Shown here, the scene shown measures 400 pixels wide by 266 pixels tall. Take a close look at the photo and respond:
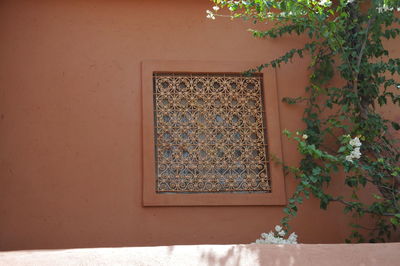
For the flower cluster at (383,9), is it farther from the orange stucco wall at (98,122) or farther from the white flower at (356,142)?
the white flower at (356,142)

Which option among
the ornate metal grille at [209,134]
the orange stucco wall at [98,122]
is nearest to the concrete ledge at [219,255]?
the orange stucco wall at [98,122]

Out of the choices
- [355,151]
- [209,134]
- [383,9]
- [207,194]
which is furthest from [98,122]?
[383,9]

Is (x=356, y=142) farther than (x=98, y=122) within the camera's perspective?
No

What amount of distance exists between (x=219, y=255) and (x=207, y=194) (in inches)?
56.6

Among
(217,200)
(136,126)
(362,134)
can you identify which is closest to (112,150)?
(136,126)

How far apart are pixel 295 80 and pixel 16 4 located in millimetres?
2341

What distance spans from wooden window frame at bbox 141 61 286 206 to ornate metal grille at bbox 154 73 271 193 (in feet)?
0.19

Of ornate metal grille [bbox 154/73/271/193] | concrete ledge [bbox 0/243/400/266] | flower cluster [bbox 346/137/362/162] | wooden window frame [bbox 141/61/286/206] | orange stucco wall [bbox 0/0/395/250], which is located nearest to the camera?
concrete ledge [bbox 0/243/400/266]

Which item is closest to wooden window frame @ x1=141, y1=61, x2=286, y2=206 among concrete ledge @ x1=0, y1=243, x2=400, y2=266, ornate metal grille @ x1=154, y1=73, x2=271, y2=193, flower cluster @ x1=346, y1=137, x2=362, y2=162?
ornate metal grille @ x1=154, y1=73, x2=271, y2=193

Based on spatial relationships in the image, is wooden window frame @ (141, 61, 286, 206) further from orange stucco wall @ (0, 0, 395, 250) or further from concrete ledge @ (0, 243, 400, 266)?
concrete ledge @ (0, 243, 400, 266)

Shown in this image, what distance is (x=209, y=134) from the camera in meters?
4.86

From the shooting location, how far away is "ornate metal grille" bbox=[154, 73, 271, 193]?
15.5ft

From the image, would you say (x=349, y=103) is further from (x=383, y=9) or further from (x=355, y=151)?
(x=383, y=9)

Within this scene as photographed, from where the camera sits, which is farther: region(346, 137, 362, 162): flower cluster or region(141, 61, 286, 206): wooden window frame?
region(141, 61, 286, 206): wooden window frame
